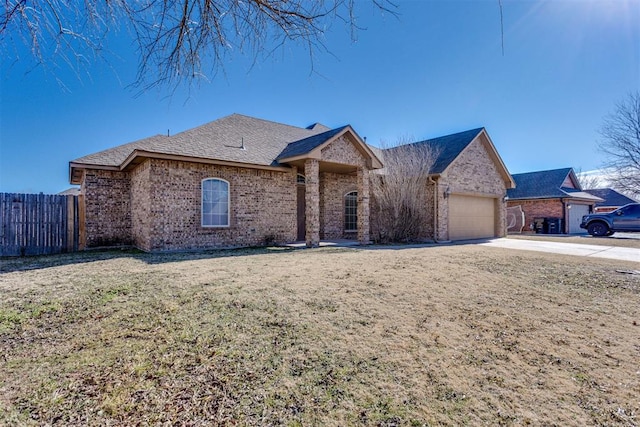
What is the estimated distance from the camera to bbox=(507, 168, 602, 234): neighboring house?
22.6 metres

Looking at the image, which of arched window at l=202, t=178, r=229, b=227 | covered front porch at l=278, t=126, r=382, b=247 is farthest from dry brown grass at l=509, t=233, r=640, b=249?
arched window at l=202, t=178, r=229, b=227

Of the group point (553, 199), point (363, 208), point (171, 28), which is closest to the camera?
point (171, 28)

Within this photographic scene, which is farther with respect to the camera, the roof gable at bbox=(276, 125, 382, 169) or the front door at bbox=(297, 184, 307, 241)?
the front door at bbox=(297, 184, 307, 241)

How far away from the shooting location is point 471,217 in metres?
16.2

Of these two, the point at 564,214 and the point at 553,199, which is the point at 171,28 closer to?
the point at 553,199

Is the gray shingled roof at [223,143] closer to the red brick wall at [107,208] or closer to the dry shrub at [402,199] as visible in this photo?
the red brick wall at [107,208]

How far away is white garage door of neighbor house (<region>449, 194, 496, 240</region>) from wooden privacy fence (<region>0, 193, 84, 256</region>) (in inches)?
601

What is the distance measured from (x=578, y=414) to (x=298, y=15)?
12.9ft

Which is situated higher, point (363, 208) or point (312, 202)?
point (312, 202)

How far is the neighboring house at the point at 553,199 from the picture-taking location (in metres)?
22.6

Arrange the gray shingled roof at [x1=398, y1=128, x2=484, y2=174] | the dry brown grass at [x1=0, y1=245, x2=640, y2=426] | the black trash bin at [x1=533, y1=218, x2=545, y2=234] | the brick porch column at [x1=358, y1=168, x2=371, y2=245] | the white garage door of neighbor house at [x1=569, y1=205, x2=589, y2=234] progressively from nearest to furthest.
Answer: the dry brown grass at [x1=0, y1=245, x2=640, y2=426] → the brick porch column at [x1=358, y1=168, x2=371, y2=245] → the gray shingled roof at [x1=398, y1=128, x2=484, y2=174] → the black trash bin at [x1=533, y1=218, x2=545, y2=234] → the white garage door of neighbor house at [x1=569, y1=205, x2=589, y2=234]

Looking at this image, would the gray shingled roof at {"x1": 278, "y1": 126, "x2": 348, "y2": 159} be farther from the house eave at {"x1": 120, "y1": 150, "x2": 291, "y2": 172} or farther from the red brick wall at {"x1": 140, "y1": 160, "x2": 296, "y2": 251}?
the red brick wall at {"x1": 140, "y1": 160, "x2": 296, "y2": 251}

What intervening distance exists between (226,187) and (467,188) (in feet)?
38.0

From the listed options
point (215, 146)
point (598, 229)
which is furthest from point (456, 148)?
point (215, 146)
